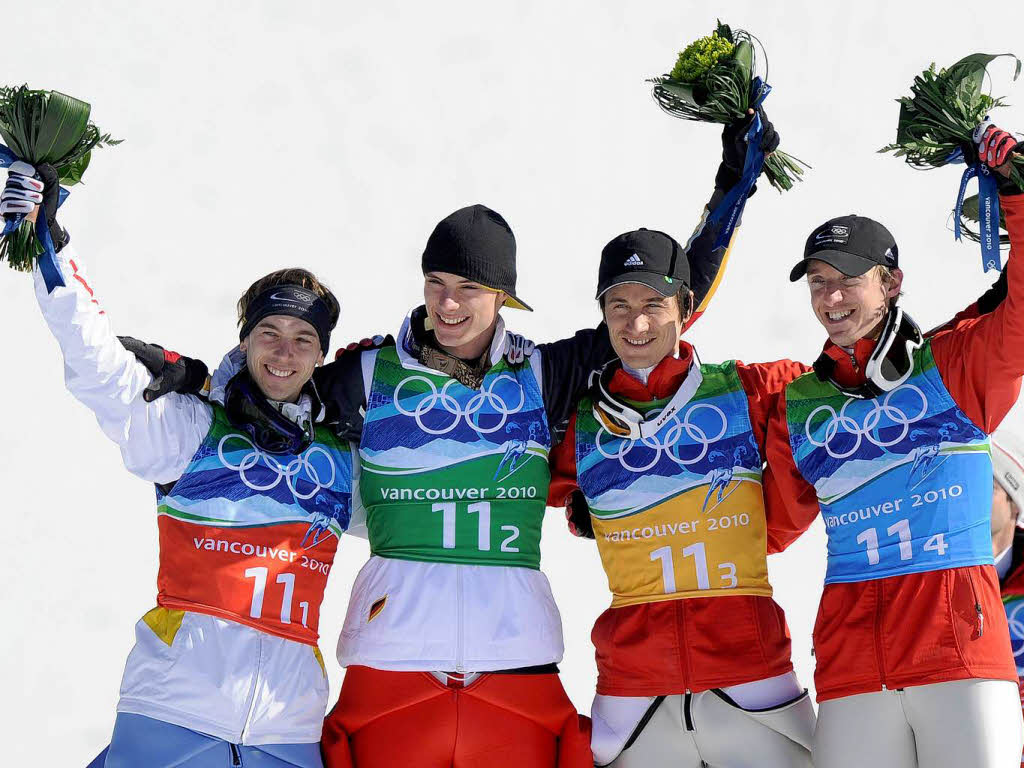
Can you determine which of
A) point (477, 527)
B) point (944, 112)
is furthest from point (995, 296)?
point (477, 527)

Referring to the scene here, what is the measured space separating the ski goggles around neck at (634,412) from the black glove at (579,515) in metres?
0.32

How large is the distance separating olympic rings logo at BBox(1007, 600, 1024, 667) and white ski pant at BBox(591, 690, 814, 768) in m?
0.91

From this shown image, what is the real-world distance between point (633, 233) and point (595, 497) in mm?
905

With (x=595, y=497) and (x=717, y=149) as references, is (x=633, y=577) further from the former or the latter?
(x=717, y=149)

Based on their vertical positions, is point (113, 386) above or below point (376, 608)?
above

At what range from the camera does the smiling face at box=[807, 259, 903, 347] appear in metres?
3.86

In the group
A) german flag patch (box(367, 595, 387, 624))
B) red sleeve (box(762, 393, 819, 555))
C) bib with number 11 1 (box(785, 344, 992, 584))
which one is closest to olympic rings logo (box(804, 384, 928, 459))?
bib with number 11 1 (box(785, 344, 992, 584))

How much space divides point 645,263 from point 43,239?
6.22 ft

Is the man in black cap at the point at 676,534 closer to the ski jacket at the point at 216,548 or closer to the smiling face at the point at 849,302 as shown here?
the smiling face at the point at 849,302

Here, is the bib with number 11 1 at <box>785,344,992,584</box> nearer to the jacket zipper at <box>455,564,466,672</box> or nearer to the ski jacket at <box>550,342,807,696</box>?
the ski jacket at <box>550,342,807,696</box>

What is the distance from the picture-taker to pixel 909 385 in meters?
3.81

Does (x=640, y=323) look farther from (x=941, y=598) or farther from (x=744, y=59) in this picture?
(x=941, y=598)

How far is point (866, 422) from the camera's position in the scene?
3.85m

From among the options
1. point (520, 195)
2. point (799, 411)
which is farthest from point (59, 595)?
point (799, 411)
